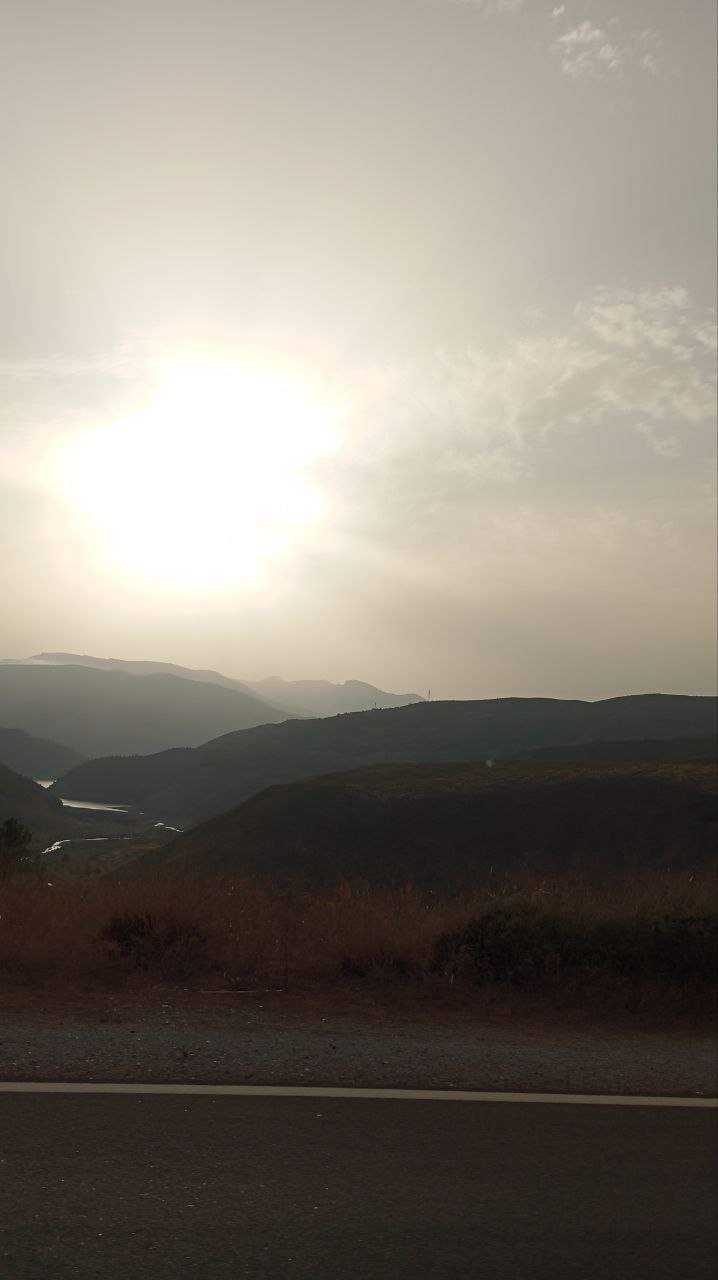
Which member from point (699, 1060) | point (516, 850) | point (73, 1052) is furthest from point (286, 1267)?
point (516, 850)

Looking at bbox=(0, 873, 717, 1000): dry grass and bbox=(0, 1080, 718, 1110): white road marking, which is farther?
bbox=(0, 873, 717, 1000): dry grass

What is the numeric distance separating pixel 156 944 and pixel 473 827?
213 feet

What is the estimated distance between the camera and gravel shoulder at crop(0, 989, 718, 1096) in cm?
632

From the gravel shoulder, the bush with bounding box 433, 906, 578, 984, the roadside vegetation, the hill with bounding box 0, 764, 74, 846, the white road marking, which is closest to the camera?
the white road marking

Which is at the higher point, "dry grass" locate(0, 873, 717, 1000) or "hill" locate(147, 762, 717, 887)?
"dry grass" locate(0, 873, 717, 1000)

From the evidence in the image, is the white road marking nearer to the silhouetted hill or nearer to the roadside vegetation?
the roadside vegetation

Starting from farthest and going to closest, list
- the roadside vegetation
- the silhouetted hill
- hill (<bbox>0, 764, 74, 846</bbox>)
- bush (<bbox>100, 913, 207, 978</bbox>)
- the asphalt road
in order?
the silhouetted hill
hill (<bbox>0, 764, 74, 846</bbox>)
bush (<bbox>100, 913, 207, 978</bbox>)
the roadside vegetation
the asphalt road

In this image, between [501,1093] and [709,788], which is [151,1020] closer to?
[501,1093]

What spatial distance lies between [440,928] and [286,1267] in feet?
22.8

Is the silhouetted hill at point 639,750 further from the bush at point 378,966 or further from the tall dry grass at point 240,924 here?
the bush at point 378,966

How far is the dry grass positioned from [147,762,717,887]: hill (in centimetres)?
4821

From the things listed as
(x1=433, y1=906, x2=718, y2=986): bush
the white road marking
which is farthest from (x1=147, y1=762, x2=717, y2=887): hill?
the white road marking

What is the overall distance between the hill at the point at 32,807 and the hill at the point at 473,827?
41.5m

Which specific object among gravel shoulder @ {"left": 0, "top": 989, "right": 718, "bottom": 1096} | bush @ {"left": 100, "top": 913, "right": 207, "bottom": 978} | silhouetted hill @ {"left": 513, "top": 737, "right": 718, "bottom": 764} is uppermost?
silhouetted hill @ {"left": 513, "top": 737, "right": 718, "bottom": 764}
